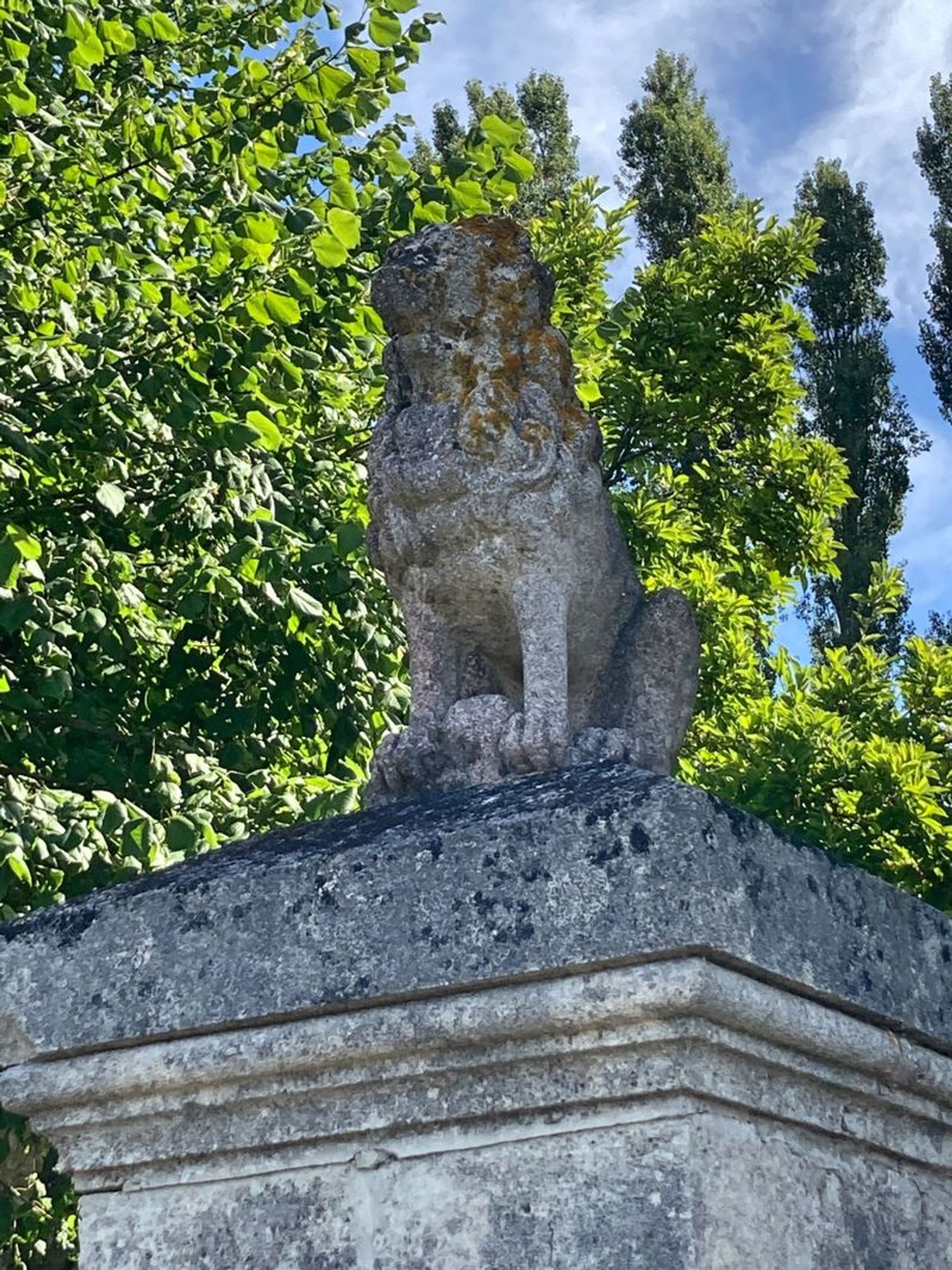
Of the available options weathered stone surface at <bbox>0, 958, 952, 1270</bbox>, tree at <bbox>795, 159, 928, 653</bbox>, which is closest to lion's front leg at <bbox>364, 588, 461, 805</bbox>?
weathered stone surface at <bbox>0, 958, 952, 1270</bbox>

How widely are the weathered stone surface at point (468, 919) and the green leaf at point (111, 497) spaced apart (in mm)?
3166

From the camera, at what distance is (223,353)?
21.7 feet

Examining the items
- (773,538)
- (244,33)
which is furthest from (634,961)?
(773,538)

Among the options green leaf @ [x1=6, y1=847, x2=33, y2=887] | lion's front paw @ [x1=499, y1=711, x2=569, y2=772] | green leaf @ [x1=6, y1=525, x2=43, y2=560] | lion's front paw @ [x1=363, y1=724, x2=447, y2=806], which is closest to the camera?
lion's front paw @ [x1=499, y1=711, x2=569, y2=772]

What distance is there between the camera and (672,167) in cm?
2158

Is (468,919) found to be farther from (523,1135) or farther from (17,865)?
(17,865)

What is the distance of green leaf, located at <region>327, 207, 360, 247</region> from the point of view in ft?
20.2

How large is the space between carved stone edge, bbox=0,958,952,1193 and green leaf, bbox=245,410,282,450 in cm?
385

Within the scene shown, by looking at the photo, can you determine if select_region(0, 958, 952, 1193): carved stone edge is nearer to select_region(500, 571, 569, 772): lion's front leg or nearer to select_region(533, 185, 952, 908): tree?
select_region(500, 571, 569, 772): lion's front leg

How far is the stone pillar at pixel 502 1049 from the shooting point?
2.48 m

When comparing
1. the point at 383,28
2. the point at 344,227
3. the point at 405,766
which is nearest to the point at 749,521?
the point at 383,28

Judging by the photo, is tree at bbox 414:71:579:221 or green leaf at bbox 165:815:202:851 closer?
green leaf at bbox 165:815:202:851

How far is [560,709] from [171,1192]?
1315 millimetres

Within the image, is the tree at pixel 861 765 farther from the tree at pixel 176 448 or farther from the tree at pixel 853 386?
the tree at pixel 853 386
